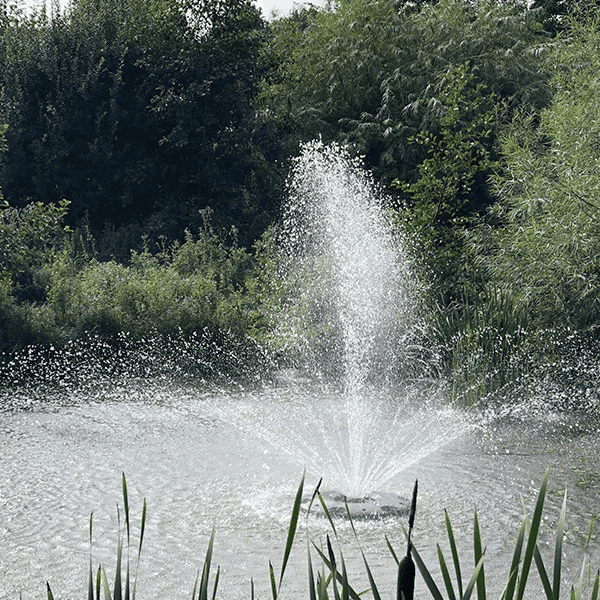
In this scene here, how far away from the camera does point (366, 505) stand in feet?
15.5

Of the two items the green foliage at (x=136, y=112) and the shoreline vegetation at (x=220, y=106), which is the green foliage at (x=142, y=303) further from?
the green foliage at (x=136, y=112)

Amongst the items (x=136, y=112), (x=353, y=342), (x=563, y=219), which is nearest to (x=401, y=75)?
(x=136, y=112)

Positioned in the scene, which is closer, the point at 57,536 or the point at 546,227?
the point at 57,536

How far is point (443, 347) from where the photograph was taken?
8578 mm

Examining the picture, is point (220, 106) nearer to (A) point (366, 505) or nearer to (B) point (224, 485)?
(B) point (224, 485)

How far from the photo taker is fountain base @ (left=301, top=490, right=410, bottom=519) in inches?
181

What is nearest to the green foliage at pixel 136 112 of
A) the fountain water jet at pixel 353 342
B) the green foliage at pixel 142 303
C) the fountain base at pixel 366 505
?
the fountain water jet at pixel 353 342

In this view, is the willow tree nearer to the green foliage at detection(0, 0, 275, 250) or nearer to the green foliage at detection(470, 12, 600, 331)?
the green foliage at detection(0, 0, 275, 250)

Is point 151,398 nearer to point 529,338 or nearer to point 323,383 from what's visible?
point 323,383

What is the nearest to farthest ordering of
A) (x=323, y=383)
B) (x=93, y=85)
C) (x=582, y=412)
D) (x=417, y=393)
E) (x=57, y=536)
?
(x=57, y=536) → (x=582, y=412) → (x=417, y=393) → (x=323, y=383) → (x=93, y=85)

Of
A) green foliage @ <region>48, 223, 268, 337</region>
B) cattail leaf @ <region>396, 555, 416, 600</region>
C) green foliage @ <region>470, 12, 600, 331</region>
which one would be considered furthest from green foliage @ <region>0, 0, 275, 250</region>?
cattail leaf @ <region>396, 555, 416, 600</region>

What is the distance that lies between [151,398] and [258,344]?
93.5 inches

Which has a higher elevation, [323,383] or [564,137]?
[564,137]

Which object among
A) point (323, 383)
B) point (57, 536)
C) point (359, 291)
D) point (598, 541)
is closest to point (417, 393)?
point (323, 383)
